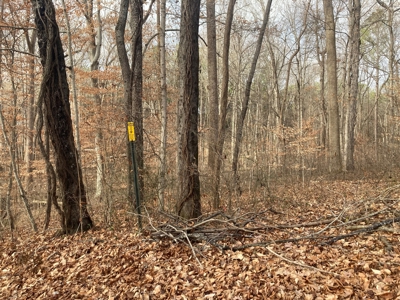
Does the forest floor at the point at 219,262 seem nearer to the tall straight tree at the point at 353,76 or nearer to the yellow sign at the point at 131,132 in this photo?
the yellow sign at the point at 131,132

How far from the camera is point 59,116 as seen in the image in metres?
5.56

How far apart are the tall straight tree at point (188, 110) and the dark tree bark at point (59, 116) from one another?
85.9 inches

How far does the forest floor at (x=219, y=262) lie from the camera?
3070 mm

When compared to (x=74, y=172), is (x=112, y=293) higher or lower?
lower

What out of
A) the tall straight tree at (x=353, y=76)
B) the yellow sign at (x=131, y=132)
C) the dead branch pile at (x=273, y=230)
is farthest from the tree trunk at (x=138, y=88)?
the tall straight tree at (x=353, y=76)

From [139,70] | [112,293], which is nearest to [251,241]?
[112,293]

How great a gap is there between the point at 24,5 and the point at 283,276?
1188 centimetres

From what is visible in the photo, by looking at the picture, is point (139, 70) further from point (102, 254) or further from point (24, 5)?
point (24, 5)

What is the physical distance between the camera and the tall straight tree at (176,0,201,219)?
513cm

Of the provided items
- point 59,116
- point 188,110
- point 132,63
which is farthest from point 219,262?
point 132,63

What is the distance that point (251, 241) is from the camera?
14.0 feet

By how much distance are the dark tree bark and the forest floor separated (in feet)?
1.95

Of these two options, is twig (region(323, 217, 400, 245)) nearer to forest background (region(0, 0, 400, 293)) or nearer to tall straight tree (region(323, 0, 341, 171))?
forest background (region(0, 0, 400, 293))

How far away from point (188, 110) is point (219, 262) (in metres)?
2.66
